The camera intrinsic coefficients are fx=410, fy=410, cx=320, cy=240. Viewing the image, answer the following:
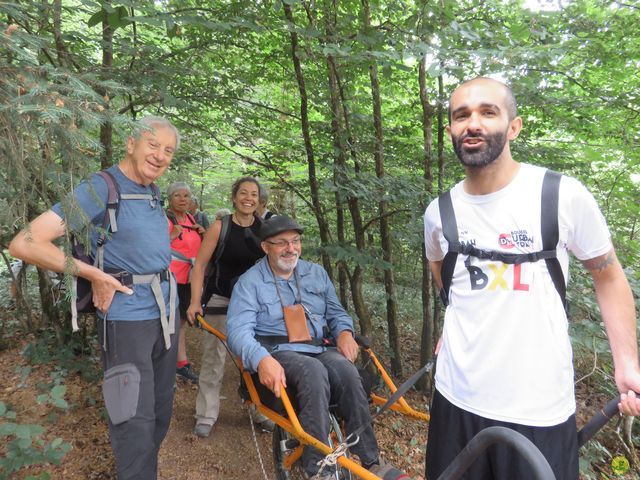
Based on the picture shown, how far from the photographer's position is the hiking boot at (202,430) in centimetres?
364

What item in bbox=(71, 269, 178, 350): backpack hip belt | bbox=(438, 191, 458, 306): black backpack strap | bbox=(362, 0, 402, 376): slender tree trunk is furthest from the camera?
bbox=(362, 0, 402, 376): slender tree trunk

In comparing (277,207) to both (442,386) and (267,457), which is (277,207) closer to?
(267,457)

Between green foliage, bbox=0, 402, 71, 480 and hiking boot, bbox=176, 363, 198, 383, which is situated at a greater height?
green foliage, bbox=0, 402, 71, 480

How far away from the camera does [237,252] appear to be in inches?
143

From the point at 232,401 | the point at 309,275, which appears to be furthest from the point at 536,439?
the point at 232,401

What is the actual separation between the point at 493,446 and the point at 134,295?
194 centimetres

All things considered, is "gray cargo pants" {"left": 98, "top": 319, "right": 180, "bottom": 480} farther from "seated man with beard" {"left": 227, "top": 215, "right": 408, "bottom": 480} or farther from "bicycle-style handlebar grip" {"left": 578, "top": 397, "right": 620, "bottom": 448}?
"bicycle-style handlebar grip" {"left": 578, "top": 397, "right": 620, "bottom": 448}

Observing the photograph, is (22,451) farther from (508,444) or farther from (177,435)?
(508,444)

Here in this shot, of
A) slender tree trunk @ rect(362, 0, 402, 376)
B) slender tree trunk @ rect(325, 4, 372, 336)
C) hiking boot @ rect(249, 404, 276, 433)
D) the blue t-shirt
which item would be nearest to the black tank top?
slender tree trunk @ rect(325, 4, 372, 336)

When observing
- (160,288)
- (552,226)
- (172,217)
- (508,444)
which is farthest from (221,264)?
(508,444)

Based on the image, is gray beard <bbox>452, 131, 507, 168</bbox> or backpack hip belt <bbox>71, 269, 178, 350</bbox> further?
backpack hip belt <bbox>71, 269, 178, 350</bbox>

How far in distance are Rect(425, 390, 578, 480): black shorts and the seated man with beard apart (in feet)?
1.52

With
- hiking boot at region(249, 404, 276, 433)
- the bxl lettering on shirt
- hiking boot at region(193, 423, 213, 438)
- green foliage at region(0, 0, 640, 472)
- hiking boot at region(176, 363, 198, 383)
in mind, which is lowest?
hiking boot at region(249, 404, 276, 433)

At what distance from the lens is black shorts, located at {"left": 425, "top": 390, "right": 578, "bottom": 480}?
1.56m
